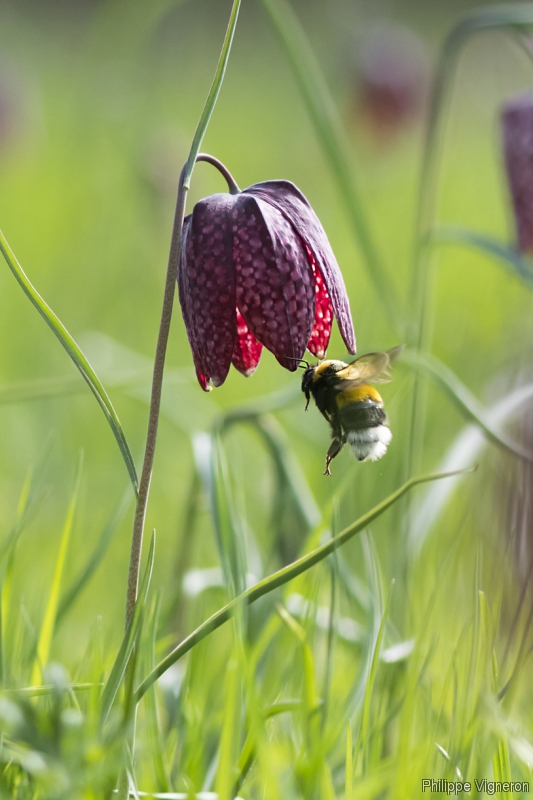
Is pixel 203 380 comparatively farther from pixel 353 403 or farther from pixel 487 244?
pixel 487 244

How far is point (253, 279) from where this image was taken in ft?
2.10

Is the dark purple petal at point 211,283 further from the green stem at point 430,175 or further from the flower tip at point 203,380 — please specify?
the green stem at point 430,175

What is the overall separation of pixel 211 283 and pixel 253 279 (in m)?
0.03

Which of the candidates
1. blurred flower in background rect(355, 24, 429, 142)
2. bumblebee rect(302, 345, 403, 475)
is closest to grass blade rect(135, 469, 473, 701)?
bumblebee rect(302, 345, 403, 475)

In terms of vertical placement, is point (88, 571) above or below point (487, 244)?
below

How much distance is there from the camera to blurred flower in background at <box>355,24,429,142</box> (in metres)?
3.43

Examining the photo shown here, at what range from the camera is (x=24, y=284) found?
64 cm

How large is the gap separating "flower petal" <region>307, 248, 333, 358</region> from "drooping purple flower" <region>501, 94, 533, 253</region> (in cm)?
54

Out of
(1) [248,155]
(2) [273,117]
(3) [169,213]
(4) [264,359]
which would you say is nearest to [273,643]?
(4) [264,359]

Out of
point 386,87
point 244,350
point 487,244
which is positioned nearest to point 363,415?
point 244,350

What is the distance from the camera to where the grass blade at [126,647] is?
0.60 metres

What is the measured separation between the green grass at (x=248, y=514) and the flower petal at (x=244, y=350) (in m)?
0.14

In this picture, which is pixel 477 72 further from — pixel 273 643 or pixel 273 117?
pixel 273 643

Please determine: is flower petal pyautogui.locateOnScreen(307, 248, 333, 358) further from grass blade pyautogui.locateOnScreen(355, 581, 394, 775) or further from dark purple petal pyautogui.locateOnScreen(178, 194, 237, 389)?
grass blade pyautogui.locateOnScreen(355, 581, 394, 775)
